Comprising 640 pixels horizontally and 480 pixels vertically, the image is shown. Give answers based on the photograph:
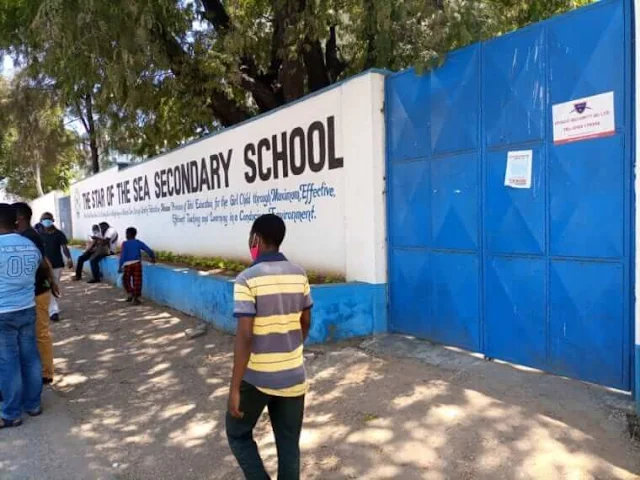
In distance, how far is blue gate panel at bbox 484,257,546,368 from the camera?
14.1 feet

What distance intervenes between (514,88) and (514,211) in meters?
0.99

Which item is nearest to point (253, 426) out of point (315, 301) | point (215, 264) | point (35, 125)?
point (315, 301)

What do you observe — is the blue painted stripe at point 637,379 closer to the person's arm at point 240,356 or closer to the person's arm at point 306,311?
the person's arm at point 306,311

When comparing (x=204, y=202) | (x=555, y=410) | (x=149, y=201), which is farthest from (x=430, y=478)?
(x=149, y=201)

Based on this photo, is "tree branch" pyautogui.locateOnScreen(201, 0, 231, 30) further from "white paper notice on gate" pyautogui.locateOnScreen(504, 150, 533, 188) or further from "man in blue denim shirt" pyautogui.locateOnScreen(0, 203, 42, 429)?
"white paper notice on gate" pyautogui.locateOnScreen(504, 150, 533, 188)

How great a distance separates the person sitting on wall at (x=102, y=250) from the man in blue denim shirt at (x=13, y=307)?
895cm

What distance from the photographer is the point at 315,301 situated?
557 centimetres

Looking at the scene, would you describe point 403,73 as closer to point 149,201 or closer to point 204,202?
point 204,202

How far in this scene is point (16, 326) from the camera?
418cm

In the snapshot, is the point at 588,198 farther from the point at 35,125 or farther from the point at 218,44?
the point at 35,125

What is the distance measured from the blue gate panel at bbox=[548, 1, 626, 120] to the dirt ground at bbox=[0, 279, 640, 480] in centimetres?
205

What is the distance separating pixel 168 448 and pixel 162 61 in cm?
574

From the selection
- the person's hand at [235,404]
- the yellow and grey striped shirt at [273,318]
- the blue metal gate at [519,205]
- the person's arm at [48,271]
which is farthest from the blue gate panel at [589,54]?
the person's arm at [48,271]

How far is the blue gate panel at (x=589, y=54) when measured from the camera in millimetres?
3676
